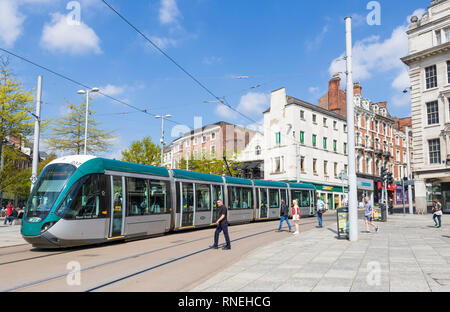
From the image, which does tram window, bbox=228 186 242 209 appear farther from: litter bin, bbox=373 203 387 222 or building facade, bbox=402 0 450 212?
building facade, bbox=402 0 450 212

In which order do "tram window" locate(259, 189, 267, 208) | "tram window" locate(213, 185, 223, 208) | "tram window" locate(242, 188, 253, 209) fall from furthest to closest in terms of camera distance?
"tram window" locate(259, 189, 267, 208), "tram window" locate(242, 188, 253, 209), "tram window" locate(213, 185, 223, 208)

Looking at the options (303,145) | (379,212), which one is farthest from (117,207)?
(303,145)

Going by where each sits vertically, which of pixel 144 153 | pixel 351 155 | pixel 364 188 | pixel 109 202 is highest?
pixel 144 153

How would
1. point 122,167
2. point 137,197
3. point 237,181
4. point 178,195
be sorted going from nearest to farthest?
point 122,167, point 137,197, point 178,195, point 237,181

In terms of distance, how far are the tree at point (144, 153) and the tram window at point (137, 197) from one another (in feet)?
85.5

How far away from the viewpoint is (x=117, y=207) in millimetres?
12945

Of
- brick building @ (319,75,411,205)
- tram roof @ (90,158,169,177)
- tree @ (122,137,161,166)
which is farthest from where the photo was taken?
brick building @ (319,75,411,205)

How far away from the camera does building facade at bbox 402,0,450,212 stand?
32.5 metres

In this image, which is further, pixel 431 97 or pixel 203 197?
pixel 431 97

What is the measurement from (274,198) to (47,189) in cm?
1770

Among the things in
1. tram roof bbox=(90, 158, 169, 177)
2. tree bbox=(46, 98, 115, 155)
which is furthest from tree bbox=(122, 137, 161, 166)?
tram roof bbox=(90, 158, 169, 177)

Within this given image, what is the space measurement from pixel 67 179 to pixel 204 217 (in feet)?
27.3

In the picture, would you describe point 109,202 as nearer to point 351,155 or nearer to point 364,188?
point 351,155

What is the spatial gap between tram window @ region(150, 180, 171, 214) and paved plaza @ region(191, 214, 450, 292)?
5.05 m
